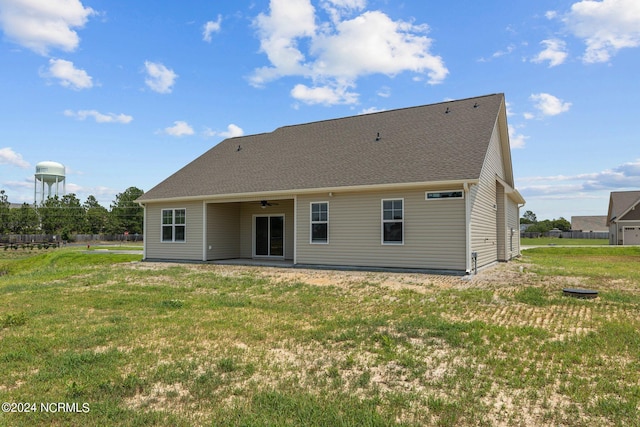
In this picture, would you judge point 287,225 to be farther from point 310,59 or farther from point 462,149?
point 462,149

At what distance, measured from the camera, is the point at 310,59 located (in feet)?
51.2

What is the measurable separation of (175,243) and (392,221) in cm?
1019

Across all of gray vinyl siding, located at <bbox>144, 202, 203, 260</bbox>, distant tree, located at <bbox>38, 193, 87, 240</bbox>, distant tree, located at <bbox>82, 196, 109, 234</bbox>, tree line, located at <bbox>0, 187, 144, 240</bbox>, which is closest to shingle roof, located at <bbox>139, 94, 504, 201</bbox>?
gray vinyl siding, located at <bbox>144, 202, 203, 260</bbox>

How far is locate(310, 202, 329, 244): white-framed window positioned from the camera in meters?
13.9

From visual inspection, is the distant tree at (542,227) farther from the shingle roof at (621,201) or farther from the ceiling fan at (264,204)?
the ceiling fan at (264,204)

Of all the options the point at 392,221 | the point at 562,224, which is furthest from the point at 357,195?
the point at 562,224

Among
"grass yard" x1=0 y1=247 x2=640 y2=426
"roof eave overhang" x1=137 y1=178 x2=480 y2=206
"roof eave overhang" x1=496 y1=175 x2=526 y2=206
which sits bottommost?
"grass yard" x1=0 y1=247 x2=640 y2=426

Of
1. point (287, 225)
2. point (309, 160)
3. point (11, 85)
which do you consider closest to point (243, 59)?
point (309, 160)

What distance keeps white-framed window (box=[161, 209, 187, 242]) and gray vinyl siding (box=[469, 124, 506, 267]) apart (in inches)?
473

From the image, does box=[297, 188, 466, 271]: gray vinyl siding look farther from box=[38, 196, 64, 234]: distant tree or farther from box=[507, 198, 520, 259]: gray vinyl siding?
box=[38, 196, 64, 234]: distant tree

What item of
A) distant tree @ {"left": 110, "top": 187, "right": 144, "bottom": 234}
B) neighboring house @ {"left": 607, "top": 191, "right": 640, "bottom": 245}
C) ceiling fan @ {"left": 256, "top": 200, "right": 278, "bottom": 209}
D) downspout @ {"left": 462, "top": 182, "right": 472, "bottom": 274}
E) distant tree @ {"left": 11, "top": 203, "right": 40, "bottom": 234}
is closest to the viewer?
downspout @ {"left": 462, "top": 182, "right": 472, "bottom": 274}

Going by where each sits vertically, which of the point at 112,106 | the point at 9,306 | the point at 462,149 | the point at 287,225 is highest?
the point at 112,106

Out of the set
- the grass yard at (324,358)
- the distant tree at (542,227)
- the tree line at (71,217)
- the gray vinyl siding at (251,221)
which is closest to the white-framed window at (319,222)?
the gray vinyl siding at (251,221)

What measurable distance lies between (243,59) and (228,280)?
30.5 ft
